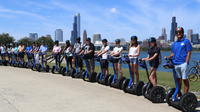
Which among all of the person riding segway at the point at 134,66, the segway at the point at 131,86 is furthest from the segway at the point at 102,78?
the person riding segway at the point at 134,66

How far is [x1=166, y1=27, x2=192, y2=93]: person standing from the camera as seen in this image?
23.7ft

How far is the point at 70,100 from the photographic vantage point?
28.3 feet

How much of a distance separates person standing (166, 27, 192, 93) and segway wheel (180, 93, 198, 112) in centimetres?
22

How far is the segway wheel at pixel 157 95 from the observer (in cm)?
823

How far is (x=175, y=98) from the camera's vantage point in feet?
24.9

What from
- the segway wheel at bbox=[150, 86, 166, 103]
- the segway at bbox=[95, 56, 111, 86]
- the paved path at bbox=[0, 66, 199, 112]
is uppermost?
the segway at bbox=[95, 56, 111, 86]

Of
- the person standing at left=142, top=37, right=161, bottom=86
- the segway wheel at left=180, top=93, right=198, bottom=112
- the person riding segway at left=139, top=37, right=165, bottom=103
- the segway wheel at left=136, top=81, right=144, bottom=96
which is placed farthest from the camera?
the segway wheel at left=136, top=81, right=144, bottom=96

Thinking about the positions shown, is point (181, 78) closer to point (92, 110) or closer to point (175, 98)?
point (175, 98)

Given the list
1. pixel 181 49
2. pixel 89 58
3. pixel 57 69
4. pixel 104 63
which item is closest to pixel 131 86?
pixel 104 63

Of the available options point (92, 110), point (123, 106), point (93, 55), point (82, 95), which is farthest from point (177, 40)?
point (93, 55)

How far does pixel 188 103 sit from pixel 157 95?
127 centimetres

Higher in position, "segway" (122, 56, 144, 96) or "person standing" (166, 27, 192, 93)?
"person standing" (166, 27, 192, 93)

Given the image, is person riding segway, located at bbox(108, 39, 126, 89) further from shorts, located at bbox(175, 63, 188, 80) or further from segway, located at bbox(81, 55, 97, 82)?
shorts, located at bbox(175, 63, 188, 80)

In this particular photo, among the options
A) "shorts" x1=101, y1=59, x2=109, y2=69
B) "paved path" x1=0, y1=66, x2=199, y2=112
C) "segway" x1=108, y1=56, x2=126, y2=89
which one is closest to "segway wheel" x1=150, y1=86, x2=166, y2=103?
"paved path" x1=0, y1=66, x2=199, y2=112
